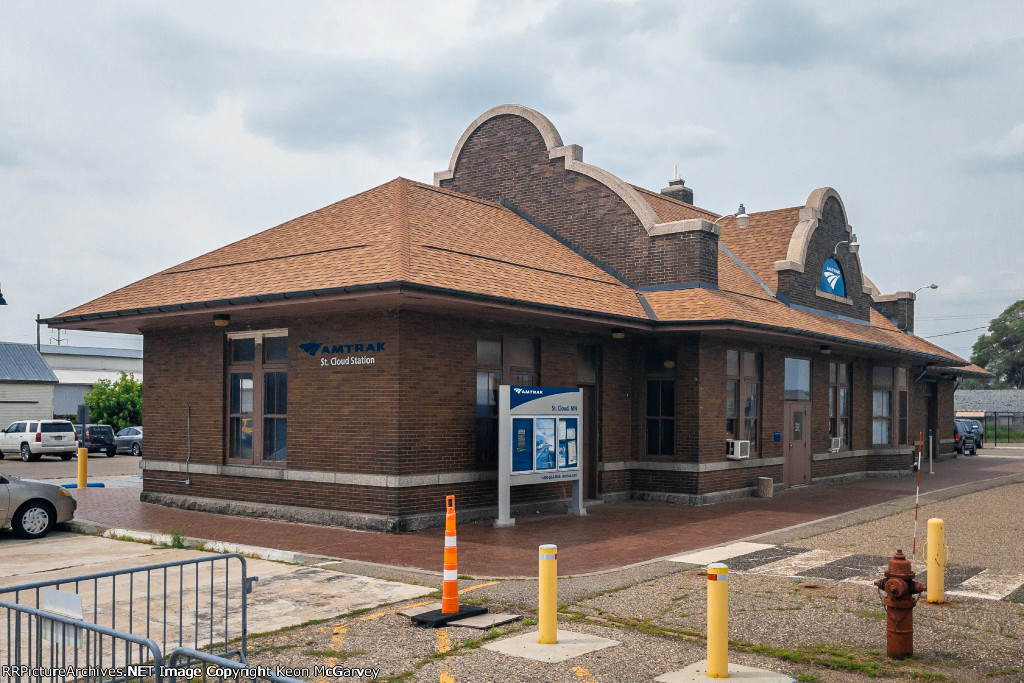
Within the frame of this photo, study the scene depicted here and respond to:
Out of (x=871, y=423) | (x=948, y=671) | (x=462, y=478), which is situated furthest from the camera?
(x=871, y=423)

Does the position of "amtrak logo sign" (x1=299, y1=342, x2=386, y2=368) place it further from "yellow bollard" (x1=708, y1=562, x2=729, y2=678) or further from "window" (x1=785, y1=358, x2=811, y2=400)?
"window" (x1=785, y1=358, x2=811, y2=400)

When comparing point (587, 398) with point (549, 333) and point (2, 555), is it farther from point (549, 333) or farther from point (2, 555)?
point (2, 555)

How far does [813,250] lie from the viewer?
81.4 ft

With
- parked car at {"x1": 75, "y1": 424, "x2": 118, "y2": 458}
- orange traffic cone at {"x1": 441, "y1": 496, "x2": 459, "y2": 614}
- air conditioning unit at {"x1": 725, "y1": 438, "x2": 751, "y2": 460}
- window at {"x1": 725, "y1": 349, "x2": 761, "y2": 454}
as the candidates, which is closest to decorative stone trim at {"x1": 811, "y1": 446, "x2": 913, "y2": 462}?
window at {"x1": 725, "y1": 349, "x2": 761, "y2": 454}

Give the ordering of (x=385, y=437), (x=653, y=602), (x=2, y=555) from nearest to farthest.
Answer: (x=653, y=602) < (x=2, y=555) < (x=385, y=437)

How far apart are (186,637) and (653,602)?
4.64 meters

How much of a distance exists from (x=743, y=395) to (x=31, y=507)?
14.0 metres

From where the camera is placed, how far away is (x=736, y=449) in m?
19.2

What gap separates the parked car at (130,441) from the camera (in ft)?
139

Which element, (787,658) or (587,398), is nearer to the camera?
(787,658)

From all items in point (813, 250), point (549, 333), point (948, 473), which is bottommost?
point (948, 473)

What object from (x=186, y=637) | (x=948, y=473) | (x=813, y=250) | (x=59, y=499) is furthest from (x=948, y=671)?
(x=948, y=473)

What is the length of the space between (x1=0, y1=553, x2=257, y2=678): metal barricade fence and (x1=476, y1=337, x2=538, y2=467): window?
18.6 ft

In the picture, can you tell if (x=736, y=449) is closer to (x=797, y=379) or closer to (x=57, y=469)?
(x=797, y=379)
